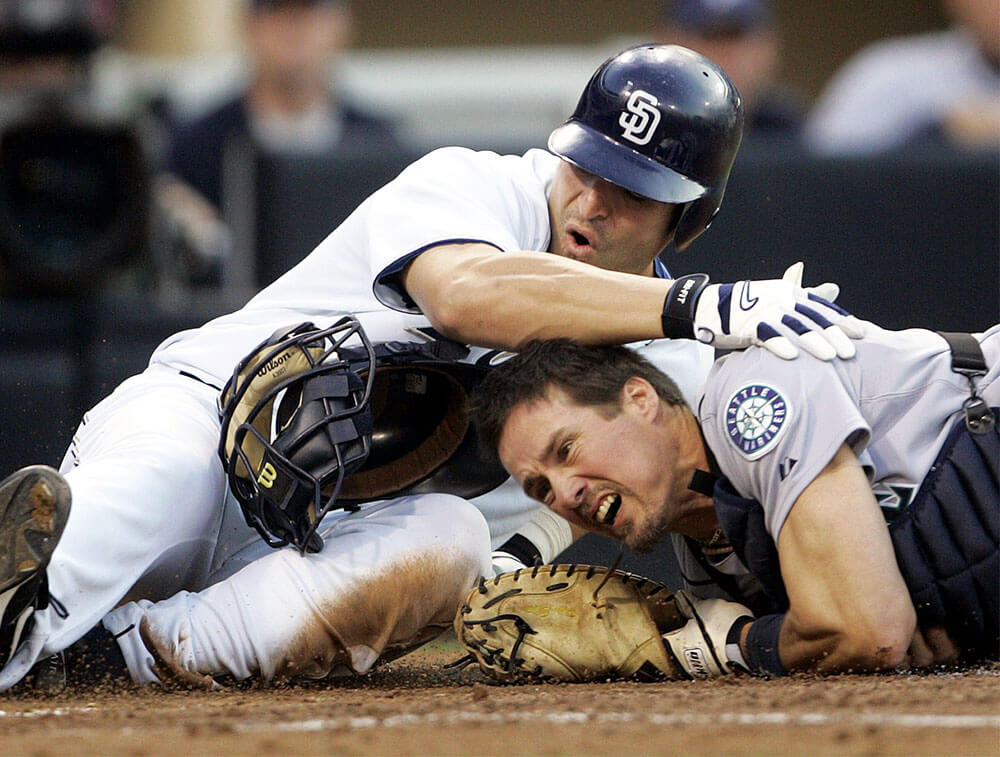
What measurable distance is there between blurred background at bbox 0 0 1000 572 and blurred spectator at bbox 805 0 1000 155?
1 centimetres

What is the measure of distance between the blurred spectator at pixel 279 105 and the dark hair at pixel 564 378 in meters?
4.40

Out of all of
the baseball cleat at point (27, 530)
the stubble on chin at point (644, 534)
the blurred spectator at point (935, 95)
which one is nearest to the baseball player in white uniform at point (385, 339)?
the baseball cleat at point (27, 530)

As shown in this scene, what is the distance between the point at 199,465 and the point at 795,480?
58.1 inches

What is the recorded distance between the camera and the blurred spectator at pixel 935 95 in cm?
721

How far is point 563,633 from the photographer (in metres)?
3.60

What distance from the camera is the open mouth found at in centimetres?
343

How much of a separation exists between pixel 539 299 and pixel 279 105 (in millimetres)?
4918

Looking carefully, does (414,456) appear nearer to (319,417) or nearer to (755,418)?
(319,417)

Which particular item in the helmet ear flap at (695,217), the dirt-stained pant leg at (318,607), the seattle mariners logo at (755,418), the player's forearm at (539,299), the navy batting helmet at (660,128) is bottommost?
the dirt-stained pant leg at (318,607)

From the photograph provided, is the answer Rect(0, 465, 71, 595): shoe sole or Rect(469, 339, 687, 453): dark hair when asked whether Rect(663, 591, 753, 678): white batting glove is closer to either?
Rect(469, 339, 687, 453): dark hair

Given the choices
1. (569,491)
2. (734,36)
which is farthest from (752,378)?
(734,36)

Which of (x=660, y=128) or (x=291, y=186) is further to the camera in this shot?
(x=291, y=186)

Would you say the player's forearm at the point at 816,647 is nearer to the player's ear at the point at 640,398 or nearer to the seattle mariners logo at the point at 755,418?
the seattle mariners logo at the point at 755,418

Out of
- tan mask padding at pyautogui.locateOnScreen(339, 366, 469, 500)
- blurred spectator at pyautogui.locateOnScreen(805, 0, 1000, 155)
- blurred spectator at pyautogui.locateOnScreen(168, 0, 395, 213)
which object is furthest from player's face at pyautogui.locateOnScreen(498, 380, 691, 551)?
blurred spectator at pyautogui.locateOnScreen(168, 0, 395, 213)
